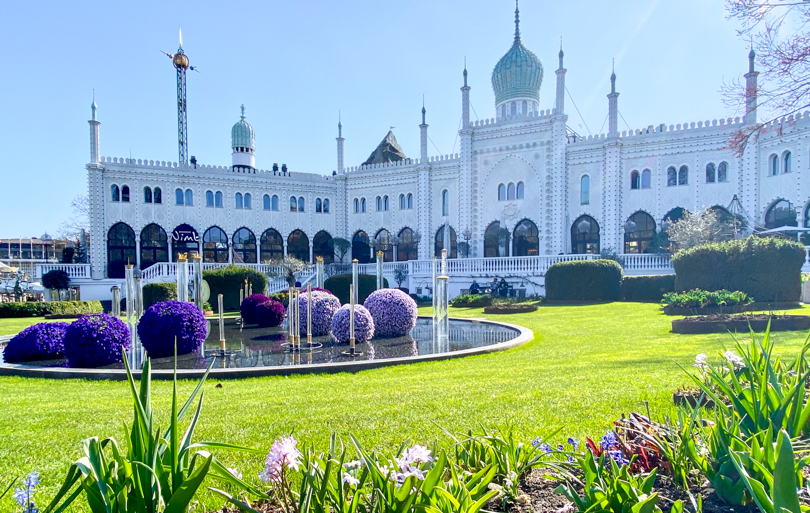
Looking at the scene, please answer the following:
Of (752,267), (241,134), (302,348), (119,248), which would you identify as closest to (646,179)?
(752,267)

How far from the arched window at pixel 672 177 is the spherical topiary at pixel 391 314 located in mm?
24939

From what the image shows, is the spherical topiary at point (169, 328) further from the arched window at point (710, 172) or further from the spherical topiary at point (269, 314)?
the arched window at point (710, 172)

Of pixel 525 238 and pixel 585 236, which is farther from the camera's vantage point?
pixel 525 238

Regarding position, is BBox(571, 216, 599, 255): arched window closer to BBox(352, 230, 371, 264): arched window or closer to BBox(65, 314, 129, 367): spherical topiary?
BBox(352, 230, 371, 264): arched window

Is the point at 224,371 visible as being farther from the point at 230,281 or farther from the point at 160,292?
the point at 160,292

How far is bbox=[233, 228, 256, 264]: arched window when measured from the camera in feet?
121

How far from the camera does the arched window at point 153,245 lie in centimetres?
3419

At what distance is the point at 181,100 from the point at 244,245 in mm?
14842

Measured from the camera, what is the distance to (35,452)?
3773mm

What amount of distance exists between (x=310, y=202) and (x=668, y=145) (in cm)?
2598

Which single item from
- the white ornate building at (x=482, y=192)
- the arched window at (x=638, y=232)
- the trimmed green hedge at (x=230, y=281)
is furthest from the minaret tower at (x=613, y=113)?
the trimmed green hedge at (x=230, y=281)

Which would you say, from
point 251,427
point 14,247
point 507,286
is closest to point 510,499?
point 251,427

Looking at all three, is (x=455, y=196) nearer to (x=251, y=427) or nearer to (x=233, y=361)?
(x=233, y=361)

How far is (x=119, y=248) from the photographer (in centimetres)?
3328
